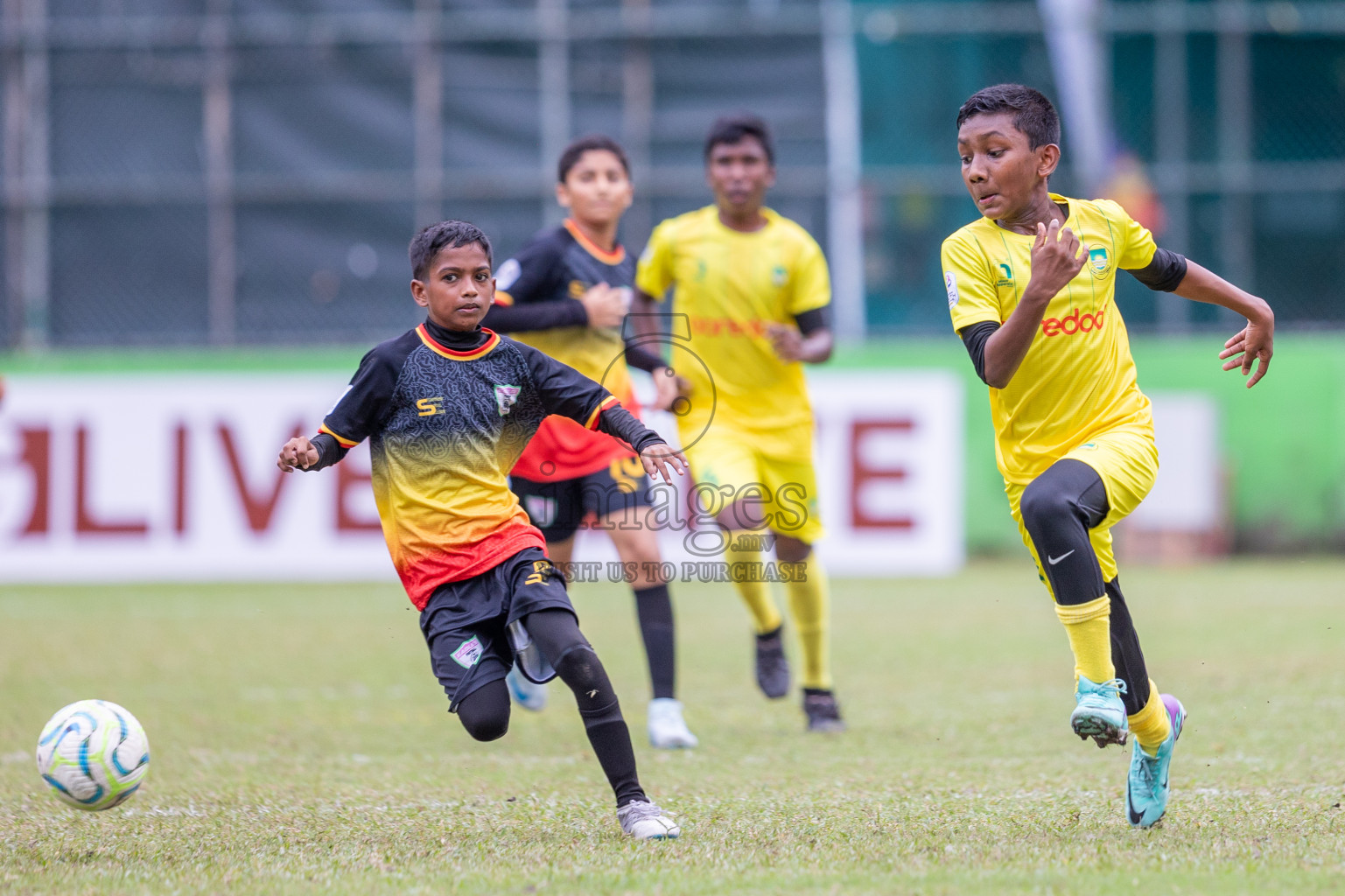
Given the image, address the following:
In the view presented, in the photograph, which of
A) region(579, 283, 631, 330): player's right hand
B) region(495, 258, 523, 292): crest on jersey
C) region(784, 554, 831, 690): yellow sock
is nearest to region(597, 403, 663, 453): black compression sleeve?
region(579, 283, 631, 330): player's right hand

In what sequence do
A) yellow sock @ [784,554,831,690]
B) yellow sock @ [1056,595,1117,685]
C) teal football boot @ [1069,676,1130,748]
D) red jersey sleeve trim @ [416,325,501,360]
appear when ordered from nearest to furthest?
teal football boot @ [1069,676,1130,748]
yellow sock @ [1056,595,1117,685]
red jersey sleeve trim @ [416,325,501,360]
yellow sock @ [784,554,831,690]

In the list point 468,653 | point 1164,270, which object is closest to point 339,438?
point 468,653

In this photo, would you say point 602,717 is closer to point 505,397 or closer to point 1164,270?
point 505,397

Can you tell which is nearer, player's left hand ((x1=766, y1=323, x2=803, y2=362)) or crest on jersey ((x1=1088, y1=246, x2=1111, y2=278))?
crest on jersey ((x1=1088, y1=246, x2=1111, y2=278))

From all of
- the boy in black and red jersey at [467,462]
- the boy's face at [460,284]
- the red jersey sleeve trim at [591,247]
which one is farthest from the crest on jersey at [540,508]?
the boy's face at [460,284]

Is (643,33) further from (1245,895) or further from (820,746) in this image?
(1245,895)

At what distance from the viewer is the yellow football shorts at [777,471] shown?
19.7 ft

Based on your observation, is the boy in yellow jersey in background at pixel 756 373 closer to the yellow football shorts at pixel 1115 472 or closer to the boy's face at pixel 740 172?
the boy's face at pixel 740 172

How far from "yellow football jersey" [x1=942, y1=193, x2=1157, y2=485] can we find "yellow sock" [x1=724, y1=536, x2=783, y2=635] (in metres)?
1.94

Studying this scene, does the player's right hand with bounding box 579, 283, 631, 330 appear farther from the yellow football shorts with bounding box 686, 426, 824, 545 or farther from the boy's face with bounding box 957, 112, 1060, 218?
the boy's face with bounding box 957, 112, 1060, 218

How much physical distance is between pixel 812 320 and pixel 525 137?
827 centimetres

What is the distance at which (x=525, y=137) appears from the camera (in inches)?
547

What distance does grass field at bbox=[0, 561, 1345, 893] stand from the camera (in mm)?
3477

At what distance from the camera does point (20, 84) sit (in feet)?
45.7
